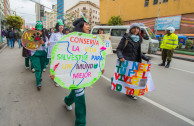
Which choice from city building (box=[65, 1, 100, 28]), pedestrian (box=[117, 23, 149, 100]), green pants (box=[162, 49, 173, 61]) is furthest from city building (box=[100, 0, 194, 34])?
city building (box=[65, 1, 100, 28])

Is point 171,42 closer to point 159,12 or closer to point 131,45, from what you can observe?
point 131,45

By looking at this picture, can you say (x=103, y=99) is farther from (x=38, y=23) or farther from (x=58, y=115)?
(x=38, y=23)

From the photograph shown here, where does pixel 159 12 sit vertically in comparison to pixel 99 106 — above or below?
above

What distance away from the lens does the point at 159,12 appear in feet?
81.8

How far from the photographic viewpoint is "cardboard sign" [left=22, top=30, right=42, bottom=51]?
3.71 meters

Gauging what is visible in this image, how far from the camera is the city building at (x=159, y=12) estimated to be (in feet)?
68.9

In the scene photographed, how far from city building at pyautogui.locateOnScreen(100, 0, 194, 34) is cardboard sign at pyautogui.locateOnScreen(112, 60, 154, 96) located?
75.0ft

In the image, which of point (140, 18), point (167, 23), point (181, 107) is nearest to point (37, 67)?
point (181, 107)

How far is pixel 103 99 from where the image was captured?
10.4ft

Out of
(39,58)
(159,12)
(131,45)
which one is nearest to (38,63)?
(39,58)

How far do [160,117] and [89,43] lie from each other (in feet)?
6.46

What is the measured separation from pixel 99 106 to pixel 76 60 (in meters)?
1.41

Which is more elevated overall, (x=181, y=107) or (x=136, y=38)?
(x=136, y=38)

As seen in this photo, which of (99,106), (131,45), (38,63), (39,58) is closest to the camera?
(99,106)
